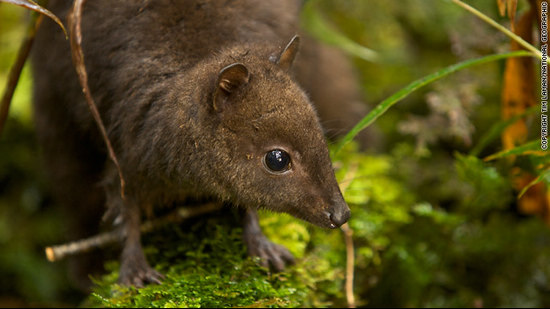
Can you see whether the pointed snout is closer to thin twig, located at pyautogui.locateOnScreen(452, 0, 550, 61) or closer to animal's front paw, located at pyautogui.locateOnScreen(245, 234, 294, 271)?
animal's front paw, located at pyautogui.locateOnScreen(245, 234, 294, 271)

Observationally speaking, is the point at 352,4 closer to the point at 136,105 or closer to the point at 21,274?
the point at 136,105

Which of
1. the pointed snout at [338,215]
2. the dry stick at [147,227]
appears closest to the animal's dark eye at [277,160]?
the pointed snout at [338,215]

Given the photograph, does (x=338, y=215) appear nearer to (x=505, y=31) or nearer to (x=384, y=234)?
(x=505, y=31)

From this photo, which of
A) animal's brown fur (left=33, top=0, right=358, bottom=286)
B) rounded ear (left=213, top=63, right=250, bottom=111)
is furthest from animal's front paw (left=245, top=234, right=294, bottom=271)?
rounded ear (left=213, top=63, right=250, bottom=111)

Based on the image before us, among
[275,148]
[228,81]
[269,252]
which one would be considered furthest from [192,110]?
[269,252]

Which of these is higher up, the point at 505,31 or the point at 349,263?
the point at 505,31

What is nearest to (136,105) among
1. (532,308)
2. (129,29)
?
(129,29)
